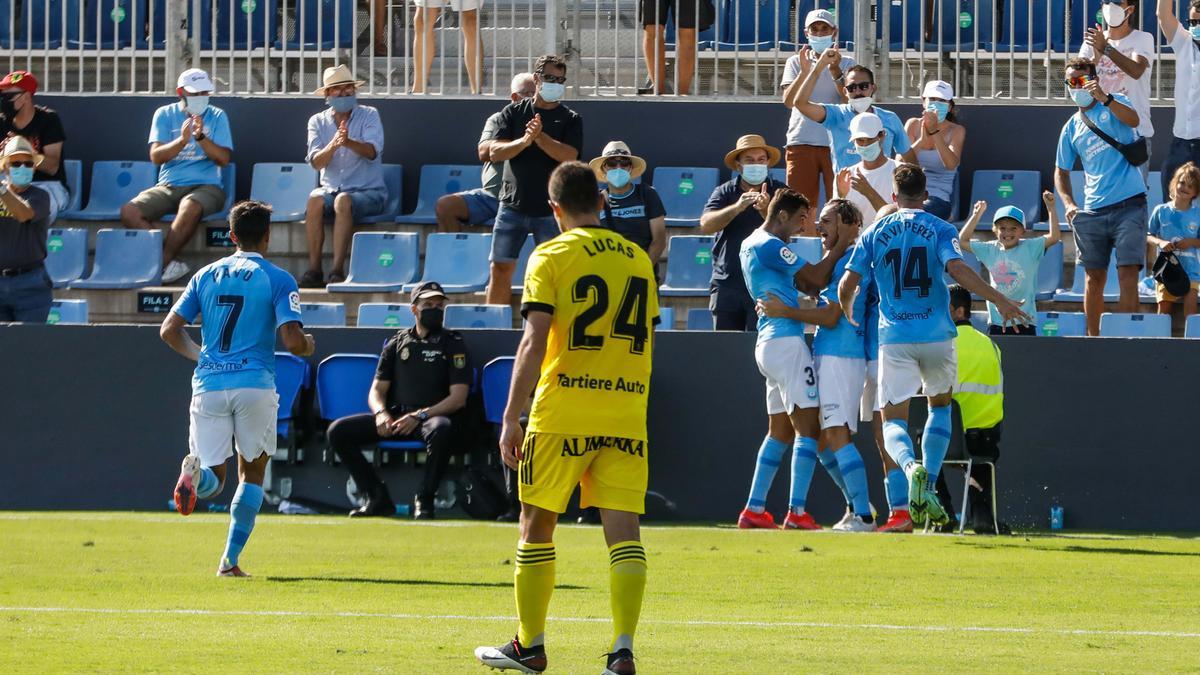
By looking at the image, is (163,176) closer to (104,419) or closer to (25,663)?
(104,419)

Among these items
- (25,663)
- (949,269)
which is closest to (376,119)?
(949,269)

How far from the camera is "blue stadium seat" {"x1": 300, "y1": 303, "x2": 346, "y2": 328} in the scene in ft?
52.9

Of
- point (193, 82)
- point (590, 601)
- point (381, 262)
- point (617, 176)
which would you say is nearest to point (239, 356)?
point (590, 601)

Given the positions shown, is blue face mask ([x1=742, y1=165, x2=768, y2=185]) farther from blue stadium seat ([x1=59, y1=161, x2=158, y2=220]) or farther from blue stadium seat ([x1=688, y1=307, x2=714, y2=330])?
blue stadium seat ([x1=59, y1=161, x2=158, y2=220])

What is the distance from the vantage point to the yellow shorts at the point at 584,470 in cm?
709

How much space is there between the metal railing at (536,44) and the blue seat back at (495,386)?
185 inches

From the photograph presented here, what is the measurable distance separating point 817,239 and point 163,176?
6.28 meters

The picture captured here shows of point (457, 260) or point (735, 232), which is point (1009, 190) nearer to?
point (735, 232)

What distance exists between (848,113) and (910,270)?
177 inches

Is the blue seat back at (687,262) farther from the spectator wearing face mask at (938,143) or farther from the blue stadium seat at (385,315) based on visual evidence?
the blue stadium seat at (385,315)

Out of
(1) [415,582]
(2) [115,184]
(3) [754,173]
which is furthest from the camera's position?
(2) [115,184]

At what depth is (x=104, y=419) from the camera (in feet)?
49.2

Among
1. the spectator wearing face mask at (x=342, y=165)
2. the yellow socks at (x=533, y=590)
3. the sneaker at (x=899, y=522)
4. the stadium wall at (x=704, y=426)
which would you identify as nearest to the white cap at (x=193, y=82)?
the spectator wearing face mask at (x=342, y=165)

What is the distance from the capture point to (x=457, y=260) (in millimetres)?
16906
